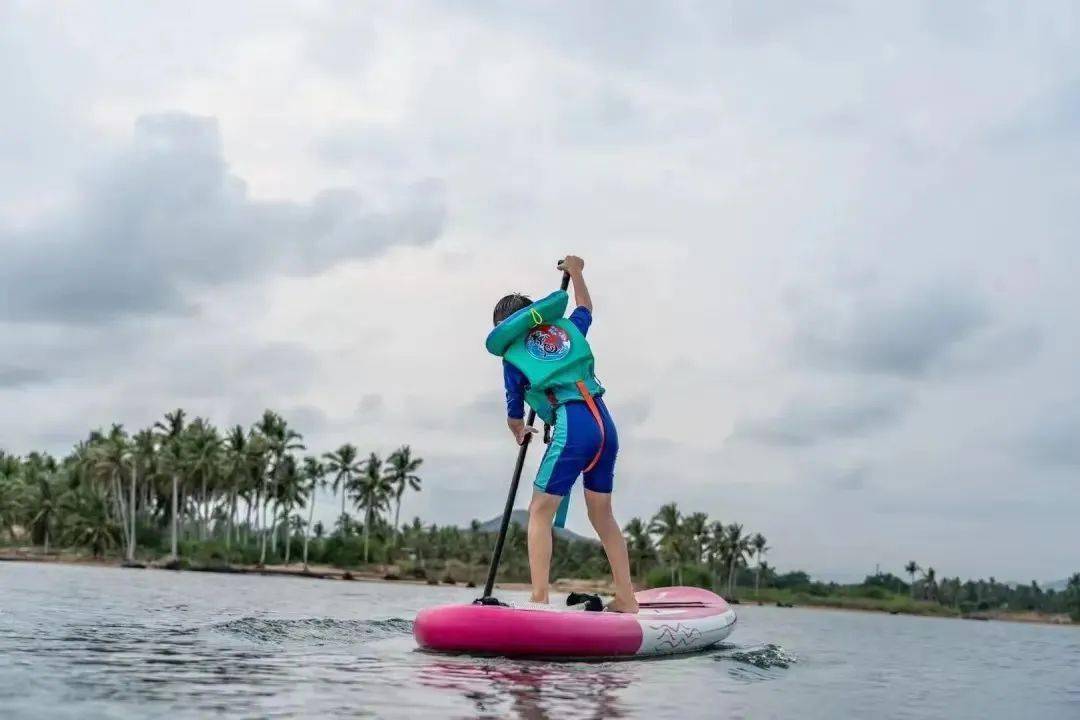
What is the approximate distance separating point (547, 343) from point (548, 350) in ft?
0.18

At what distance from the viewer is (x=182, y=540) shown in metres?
83.2

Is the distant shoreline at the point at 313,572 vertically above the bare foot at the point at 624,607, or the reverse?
the bare foot at the point at 624,607

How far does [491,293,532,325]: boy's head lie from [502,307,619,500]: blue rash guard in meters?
0.37

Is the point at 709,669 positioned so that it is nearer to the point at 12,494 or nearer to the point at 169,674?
the point at 169,674

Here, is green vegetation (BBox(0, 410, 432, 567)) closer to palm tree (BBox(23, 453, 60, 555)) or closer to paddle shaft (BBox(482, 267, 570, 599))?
palm tree (BBox(23, 453, 60, 555))

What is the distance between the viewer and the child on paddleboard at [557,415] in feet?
26.6

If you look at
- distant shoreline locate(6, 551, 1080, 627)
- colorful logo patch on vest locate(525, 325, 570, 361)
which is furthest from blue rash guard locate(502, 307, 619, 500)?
distant shoreline locate(6, 551, 1080, 627)

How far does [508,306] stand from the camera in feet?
27.9

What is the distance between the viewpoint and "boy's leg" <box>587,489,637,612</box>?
8422mm

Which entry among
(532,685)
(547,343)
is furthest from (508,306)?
(532,685)

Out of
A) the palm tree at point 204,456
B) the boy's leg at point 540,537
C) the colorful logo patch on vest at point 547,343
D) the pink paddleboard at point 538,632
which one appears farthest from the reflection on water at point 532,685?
the palm tree at point 204,456

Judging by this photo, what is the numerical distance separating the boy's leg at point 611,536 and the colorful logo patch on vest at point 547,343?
1105 millimetres

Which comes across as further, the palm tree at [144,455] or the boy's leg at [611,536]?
the palm tree at [144,455]

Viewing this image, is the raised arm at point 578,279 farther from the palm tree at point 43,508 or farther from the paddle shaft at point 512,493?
the palm tree at point 43,508
